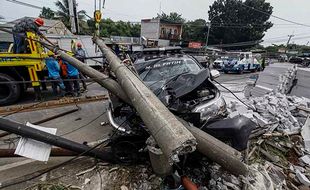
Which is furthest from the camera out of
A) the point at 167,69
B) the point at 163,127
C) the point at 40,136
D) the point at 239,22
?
the point at 239,22

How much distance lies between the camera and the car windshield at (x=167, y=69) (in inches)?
175

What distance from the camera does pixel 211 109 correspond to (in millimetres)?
3137

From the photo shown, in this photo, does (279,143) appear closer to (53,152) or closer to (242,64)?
(53,152)

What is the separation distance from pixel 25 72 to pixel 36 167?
440 cm

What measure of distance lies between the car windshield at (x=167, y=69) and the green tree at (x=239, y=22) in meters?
37.9

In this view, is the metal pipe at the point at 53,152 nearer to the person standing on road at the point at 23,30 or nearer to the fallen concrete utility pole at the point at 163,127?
the fallen concrete utility pole at the point at 163,127

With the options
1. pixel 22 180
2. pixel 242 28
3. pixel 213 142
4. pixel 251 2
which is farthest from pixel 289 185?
pixel 251 2

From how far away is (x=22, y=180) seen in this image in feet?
9.75

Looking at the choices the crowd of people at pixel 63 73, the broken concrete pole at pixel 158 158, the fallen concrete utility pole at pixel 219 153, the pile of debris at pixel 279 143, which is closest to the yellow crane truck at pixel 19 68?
the crowd of people at pixel 63 73

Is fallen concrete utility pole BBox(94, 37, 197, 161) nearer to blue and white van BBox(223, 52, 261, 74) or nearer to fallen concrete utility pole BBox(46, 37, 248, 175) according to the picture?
fallen concrete utility pole BBox(46, 37, 248, 175)

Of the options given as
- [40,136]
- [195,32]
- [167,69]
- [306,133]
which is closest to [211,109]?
[167,69]

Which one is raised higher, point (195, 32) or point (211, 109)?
point (195, 32)

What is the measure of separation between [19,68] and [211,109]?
639 cm

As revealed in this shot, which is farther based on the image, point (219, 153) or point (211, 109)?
point (211, 109)
